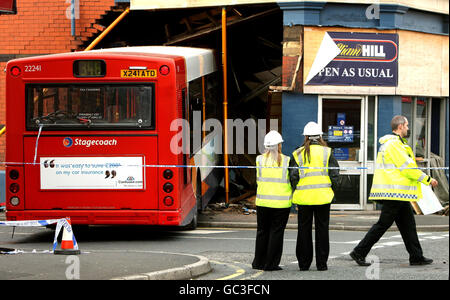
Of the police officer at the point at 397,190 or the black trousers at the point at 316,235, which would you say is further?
the police officer at the point at 397,190

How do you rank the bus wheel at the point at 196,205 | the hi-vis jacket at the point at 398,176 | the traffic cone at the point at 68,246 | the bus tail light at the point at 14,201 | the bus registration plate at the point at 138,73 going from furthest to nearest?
the bus wheel at the point at 196,205 < the bus tail light at the point at 14,201 < the bus registration plate at the point at 138,73 < the traffic cone at the point at 68,246 < the hi-vis jacket at the point at 398,176

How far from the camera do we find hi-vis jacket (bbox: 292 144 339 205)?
9.81m

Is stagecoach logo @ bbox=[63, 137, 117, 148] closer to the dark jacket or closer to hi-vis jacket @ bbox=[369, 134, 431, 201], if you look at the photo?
the dark jacket

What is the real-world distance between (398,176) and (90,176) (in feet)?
15.5

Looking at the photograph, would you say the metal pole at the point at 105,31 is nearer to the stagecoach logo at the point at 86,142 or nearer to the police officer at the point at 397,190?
the stagecoach logo at the point at 86,142

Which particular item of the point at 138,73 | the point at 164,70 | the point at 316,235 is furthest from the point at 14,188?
the point at 316,235

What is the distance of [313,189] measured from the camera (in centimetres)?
981

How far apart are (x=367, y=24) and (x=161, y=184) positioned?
7765 mm

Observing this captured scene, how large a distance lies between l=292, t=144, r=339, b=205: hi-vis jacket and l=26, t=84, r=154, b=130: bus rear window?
10.8 feet

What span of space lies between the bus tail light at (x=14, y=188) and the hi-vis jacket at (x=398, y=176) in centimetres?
540

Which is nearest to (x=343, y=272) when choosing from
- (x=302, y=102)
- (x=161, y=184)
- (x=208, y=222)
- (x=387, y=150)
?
(x=387, y=150)

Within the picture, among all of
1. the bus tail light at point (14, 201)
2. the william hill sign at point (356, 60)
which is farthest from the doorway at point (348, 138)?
the bus tail light at point (14, 201)

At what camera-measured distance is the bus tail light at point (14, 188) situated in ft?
40.9
